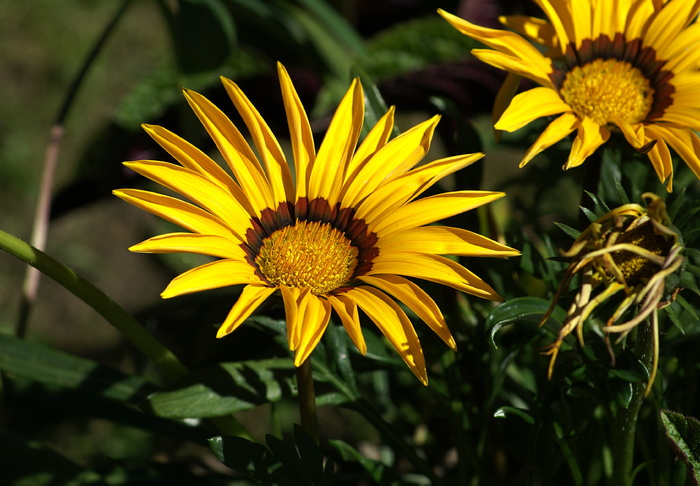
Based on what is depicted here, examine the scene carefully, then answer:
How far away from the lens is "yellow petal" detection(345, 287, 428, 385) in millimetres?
943

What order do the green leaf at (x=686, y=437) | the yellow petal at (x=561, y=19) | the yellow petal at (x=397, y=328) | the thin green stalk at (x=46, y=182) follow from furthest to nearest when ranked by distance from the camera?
the thin green stalk at (x=46, y=182) < the yellow petal at (x=561, y=19) < the green leaf at (x=686, y=437) < the yellow petal at (x=397, y=328)

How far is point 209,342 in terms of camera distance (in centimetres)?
148

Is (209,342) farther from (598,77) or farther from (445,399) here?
(598,77)

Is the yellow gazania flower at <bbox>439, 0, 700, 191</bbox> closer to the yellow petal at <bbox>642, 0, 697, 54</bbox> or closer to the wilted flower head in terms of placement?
the yellow petal at <bbox>642, 0, 697, 54</bbox>

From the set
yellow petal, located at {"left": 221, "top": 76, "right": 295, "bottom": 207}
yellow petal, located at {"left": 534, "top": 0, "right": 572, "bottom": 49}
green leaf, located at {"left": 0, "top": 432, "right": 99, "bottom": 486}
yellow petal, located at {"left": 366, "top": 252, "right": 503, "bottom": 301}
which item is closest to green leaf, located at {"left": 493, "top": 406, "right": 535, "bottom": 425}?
yellow petal, located at {"left": 366, "top": 252, "right": 503, "bottom": 301}

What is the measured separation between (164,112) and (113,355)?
0.94 metres

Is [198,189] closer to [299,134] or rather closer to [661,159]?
[299,134]

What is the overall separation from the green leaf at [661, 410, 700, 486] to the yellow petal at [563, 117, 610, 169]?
36 cm

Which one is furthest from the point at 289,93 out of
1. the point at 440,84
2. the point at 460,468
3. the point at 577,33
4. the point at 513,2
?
the point at 513,2

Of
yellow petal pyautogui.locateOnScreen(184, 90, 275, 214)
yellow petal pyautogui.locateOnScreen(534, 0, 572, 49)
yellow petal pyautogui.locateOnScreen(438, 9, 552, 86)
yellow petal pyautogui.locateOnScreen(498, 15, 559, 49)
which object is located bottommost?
yellow petal pyautogui.locateOnScreen(184, 90, 275, 214)

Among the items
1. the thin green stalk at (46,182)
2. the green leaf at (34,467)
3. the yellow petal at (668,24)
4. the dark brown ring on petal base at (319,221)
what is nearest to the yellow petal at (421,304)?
the dark brown ring on petal base at (319,221)

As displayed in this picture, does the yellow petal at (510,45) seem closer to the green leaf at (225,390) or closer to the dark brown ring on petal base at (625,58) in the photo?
the dark brown ring on petal base at (625,58)

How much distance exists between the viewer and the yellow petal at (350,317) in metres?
0.90

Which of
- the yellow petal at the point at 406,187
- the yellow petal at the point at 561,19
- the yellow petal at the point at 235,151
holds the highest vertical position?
the yellow petal at the point at 561,19
